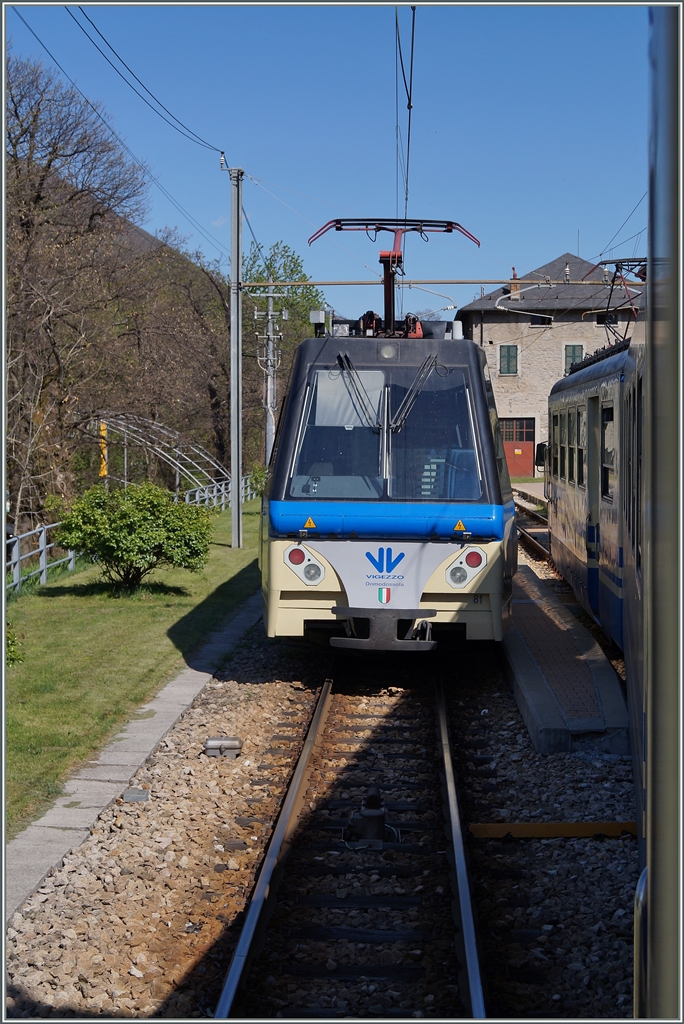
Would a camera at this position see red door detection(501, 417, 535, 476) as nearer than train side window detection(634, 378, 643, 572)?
No

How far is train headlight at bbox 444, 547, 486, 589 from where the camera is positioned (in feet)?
28.0

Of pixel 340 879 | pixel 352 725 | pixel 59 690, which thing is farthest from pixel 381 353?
pixel 340 879

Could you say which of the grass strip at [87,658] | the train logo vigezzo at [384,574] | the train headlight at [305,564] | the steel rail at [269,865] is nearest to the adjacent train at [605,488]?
the train logo vigezzo at [384,574]

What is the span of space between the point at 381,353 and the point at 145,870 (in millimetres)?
5193

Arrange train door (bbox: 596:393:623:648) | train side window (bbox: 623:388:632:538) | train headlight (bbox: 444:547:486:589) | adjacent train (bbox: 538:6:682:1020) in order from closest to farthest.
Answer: adjacent train (bbox: 538:6:682:1020) → train side window (bbox: 623:388:632:538) → train headlight (bbox: 444:547:486:589) → train door (bbox: 596:393:623:648)

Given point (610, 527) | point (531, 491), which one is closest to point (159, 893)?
point (610, 527)

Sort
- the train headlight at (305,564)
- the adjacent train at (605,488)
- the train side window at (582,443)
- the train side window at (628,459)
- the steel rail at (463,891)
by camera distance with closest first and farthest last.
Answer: the steel rail at (463,891), the adjacent train at (605,488), the train side window at (628,459), the train headlight at (305,564), the train side window at (582,443)

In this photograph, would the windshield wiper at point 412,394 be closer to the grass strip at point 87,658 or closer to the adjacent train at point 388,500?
the adjacent train at point 388,500

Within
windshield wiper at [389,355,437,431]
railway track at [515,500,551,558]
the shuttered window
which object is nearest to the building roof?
the shuttered window

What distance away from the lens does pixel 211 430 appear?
154 feet

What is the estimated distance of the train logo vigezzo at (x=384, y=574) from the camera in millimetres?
8547

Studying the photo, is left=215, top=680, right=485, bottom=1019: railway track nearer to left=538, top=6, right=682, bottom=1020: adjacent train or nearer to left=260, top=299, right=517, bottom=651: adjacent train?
left=260, top=299, right=517, bottom=651: adjacent train

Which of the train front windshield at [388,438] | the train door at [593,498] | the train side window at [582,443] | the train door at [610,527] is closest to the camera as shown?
the train front windshield at [388,438]

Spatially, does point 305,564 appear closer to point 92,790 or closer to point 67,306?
point 92,790
